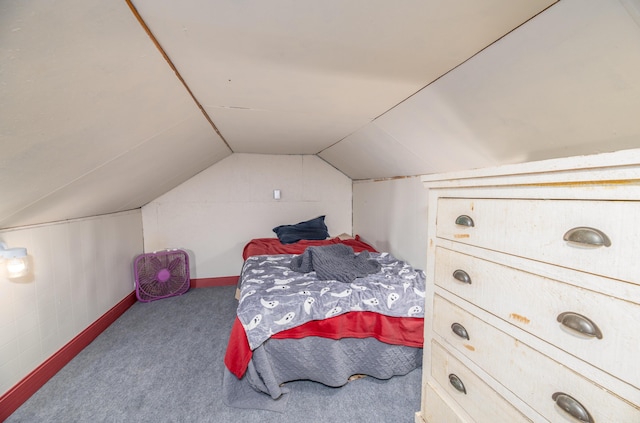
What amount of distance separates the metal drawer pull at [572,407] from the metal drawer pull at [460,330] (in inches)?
11.0

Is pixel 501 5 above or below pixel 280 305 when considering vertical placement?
above

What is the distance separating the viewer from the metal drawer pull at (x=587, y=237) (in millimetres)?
580

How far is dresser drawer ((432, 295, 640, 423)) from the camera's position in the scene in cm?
58

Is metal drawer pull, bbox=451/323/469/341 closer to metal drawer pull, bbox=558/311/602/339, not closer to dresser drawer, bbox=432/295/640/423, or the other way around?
dresser drawer, bbox=432/295/640/423

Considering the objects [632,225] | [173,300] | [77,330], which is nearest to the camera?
[632,225]

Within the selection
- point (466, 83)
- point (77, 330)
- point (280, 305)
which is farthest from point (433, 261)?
point (77, 330)

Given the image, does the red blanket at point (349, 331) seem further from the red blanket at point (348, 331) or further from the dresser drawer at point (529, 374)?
the dresser drawer at point (529, 374)

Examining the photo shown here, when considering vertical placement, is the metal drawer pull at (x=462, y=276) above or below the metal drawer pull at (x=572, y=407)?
above

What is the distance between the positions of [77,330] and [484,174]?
9.47 ft

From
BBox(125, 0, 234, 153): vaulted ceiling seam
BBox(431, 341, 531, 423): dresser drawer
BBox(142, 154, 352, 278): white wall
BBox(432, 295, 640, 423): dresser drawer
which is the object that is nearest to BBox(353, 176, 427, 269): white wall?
A: BBox(142, 154, 352, 278): white wall

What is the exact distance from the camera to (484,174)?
2.77 ft

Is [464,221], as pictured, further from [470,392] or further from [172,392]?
[172,392]

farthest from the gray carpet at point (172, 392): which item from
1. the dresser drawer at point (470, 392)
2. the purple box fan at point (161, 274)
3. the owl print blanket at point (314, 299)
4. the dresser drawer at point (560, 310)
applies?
the dresser drawer at point (560, 310)

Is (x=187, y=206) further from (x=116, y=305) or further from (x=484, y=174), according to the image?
(x=484, y=174)
